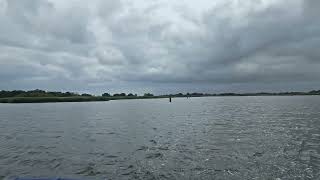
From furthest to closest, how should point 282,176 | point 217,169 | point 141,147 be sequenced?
point 141,147
point 217,169
point 282,176

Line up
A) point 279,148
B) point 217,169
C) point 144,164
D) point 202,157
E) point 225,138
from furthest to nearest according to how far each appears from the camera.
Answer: point 225,138, point 279,148, point 202,157, point 144,164, point 217,169

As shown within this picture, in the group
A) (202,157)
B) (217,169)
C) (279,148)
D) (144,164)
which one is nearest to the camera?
(217,169)

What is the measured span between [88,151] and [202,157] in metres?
11.0

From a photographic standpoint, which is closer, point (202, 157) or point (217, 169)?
point (217, 169)

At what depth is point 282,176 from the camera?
20.4 m

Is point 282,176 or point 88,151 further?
point 88,151

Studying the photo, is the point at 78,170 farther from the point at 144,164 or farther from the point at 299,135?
the point at 299,135

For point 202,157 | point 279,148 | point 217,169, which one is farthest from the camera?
point 279,148

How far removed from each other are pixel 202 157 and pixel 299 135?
1803 cm

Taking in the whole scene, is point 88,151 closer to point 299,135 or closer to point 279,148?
point 279,148

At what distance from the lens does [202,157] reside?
2656cm

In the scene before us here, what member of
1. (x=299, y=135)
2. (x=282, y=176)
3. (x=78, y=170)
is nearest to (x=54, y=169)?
(x=78, y=170)

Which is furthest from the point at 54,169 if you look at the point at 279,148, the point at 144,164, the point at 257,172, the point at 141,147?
the point at 279,148

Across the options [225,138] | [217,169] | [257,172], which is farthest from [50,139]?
[257,172]
